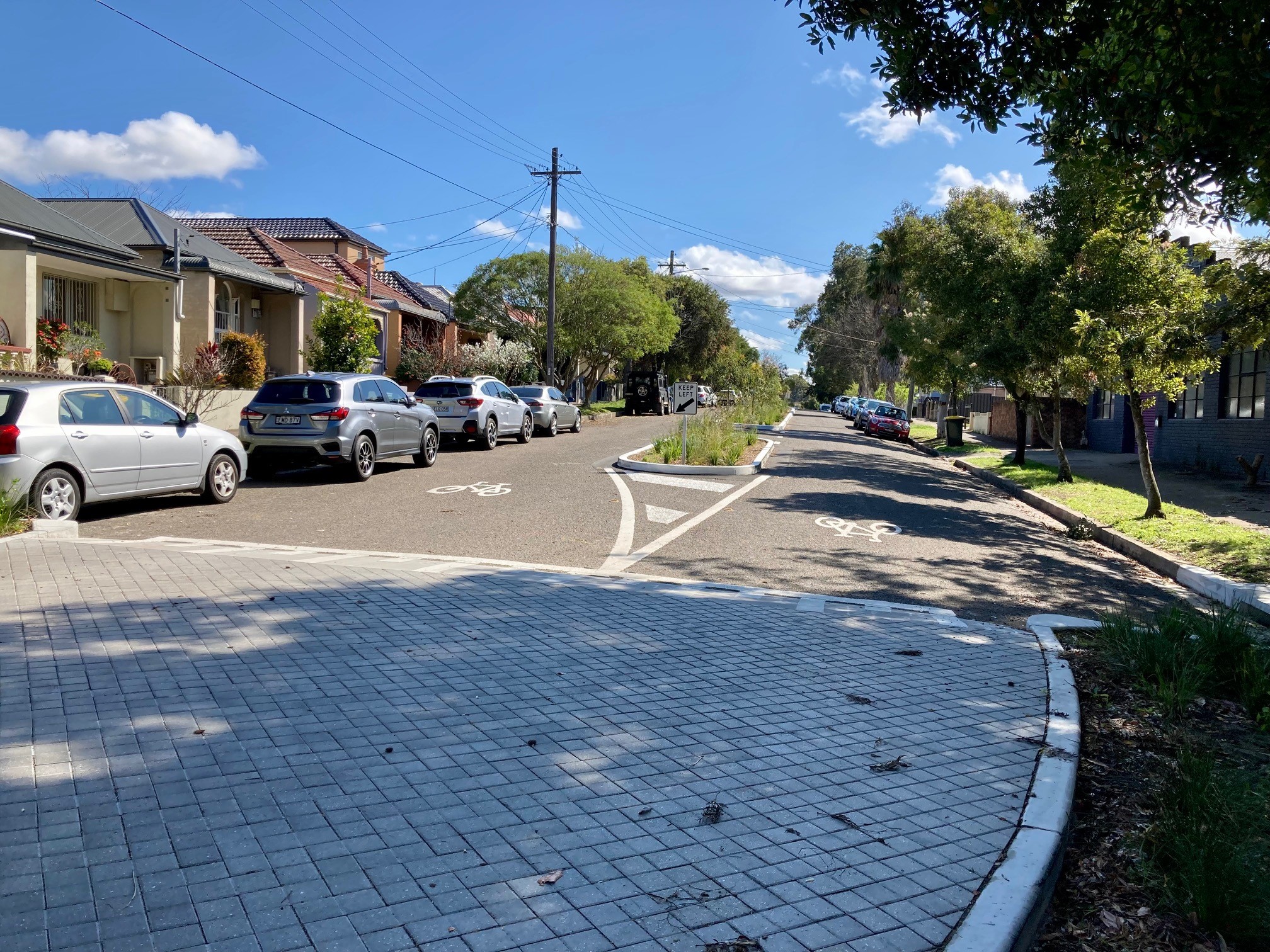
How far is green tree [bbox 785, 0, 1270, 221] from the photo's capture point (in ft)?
20.2

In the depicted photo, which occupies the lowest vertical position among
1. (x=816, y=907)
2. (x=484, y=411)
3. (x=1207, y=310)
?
(x=816, y=907)

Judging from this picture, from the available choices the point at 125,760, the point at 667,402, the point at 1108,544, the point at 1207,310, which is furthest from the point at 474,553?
the point at 667,402

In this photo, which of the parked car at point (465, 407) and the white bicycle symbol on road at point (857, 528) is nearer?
the white bicycle symbol on road at point (857, 528)

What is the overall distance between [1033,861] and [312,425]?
12.8 meters

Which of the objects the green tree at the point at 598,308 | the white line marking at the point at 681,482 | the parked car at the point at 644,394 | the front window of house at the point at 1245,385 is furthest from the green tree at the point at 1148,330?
the parked car at the point at 644,394

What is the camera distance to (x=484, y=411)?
2148 cm

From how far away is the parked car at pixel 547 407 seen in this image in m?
26.6

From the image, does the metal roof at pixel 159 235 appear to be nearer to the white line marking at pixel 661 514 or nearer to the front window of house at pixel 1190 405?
the white line marking at pixel 661 514

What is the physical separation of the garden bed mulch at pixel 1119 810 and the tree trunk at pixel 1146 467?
8687 millimetres

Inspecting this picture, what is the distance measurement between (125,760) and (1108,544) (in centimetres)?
1216

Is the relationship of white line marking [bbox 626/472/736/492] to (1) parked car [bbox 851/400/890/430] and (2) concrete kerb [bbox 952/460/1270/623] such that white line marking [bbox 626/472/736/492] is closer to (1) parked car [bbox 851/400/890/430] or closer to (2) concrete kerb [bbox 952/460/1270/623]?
(2) concrete kerb [bbox 952/460/1270/623]

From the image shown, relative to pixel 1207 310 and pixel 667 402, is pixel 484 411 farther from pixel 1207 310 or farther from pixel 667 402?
pixel 667 402

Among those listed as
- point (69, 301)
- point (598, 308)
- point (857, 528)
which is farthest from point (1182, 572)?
point (598, 308)

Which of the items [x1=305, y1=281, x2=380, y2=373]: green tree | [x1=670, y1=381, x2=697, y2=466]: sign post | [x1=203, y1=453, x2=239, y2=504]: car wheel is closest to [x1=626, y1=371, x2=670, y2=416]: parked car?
[x1=305, y1=281, x2=380, y2=373]: green tree
